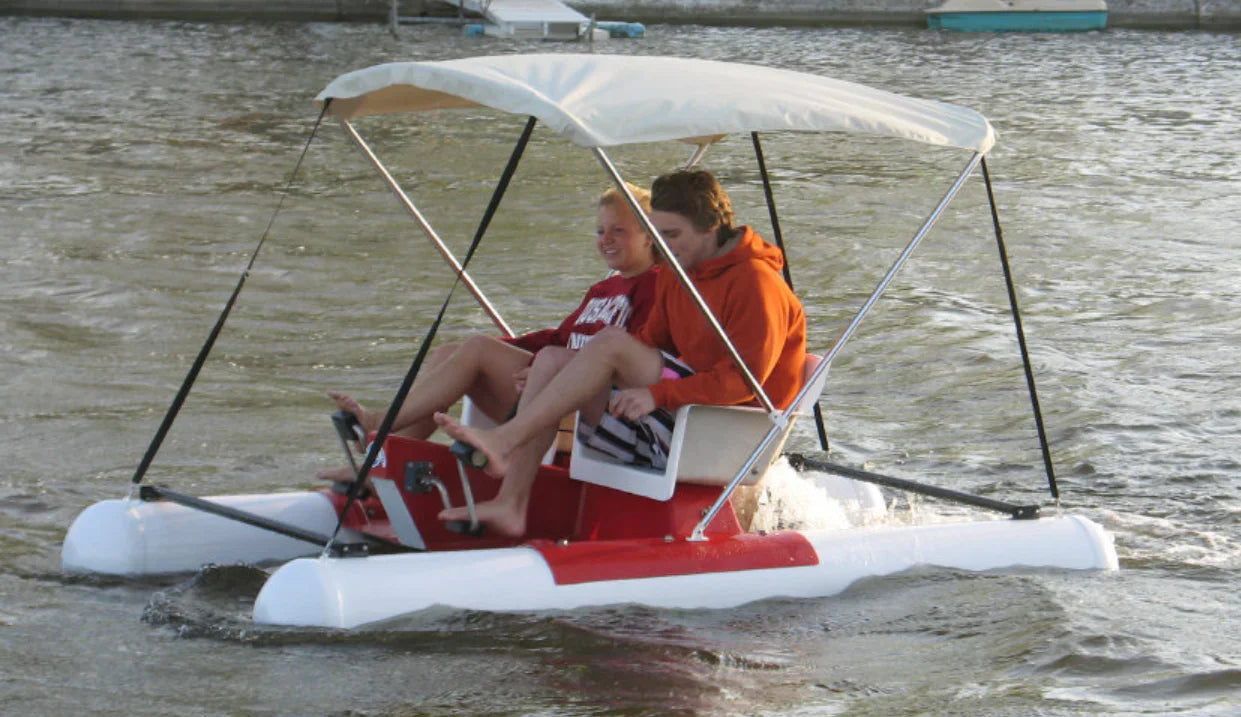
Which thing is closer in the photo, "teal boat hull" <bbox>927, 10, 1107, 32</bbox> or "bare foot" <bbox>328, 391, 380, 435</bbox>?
"bare foot" <bbox>328, 391, 380, 435</bbox>

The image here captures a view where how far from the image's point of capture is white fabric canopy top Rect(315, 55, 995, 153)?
4938 millimetres

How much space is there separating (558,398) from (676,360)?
404 millimetres

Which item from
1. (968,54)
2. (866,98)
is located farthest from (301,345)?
(968,54)

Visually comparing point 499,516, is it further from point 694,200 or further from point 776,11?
point 776,11

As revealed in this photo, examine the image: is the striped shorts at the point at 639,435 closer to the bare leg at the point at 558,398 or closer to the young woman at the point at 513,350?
the bare leg at the point at 558,398

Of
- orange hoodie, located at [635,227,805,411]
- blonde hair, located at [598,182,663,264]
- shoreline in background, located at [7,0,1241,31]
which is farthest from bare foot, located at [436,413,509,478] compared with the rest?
shoreline in background, located at [7,0,1241,31]

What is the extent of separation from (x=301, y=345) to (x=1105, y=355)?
444 cm

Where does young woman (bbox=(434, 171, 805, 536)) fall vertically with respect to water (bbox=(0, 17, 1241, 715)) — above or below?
above

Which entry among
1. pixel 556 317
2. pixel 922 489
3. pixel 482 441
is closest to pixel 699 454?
pixel 482 441

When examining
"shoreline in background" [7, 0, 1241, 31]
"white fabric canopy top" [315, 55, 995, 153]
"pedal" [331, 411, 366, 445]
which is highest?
"white fabric canopy top" [315, 55, 995, 153]

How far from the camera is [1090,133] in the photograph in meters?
19.8

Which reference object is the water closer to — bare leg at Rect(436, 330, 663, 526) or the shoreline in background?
bare leg at Rect(436, 330, 663, 526)

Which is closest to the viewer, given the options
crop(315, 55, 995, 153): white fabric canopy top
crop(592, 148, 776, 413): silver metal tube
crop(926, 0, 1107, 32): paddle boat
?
crop(315, 55, 995, 153): white fabric canopy top

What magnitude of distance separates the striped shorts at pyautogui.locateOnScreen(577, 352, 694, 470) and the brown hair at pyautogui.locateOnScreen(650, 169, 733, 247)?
0.42m
